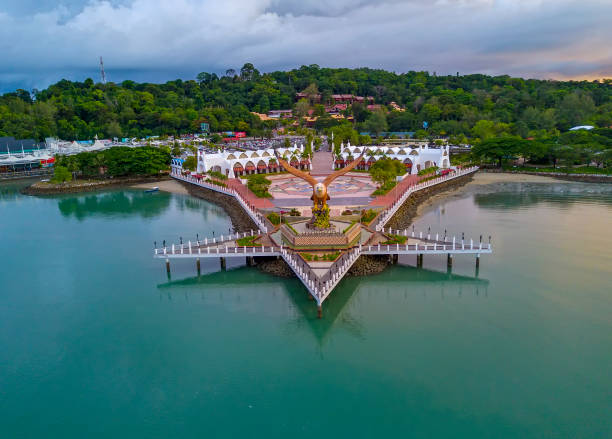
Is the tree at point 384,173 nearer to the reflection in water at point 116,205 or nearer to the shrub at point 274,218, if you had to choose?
the shrub at point 274,218

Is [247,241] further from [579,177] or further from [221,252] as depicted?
[579,177]

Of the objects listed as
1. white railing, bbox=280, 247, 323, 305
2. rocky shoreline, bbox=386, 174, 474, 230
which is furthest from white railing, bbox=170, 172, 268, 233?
rocky shoreline, bbox=386, 174, 474, 230

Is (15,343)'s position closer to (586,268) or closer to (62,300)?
(62,300)

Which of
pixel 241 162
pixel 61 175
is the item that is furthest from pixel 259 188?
pixel 61 175

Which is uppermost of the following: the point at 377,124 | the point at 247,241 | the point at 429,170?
the point at 377,124

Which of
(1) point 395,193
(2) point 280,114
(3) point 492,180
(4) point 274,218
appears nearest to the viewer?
(4) point 274,218

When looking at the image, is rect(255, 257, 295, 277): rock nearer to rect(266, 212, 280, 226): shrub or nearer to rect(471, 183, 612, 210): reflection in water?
rect(266, 212, 280, 226): shrub
